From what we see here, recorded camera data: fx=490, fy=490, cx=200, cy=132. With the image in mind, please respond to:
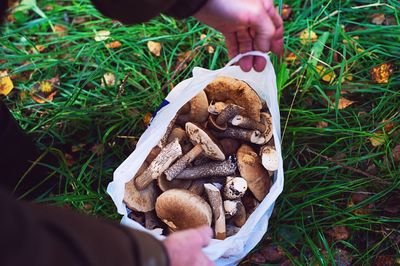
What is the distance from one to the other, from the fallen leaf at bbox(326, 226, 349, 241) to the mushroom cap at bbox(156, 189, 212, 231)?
1.88ft

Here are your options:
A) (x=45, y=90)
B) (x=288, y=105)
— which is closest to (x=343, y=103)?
(x=288, y=105)

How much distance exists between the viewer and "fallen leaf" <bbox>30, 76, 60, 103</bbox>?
243 centimetres

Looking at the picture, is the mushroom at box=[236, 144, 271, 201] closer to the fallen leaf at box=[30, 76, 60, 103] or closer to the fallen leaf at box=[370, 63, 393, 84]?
the fallen leaf at box=[370, 63, 393, 84]

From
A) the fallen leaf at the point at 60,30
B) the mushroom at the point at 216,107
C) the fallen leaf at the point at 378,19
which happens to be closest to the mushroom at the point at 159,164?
the mushroom at the point at 216,107

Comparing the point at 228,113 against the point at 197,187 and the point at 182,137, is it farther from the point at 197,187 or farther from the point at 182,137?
the point at 197,187

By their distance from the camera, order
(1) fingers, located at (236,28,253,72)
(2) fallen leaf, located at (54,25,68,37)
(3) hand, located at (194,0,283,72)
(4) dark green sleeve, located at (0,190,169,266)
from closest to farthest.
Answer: (4) dark green sleeve, located at (0,190,169,266)
(3) hand, located at (194,0,283,72)
(1) fingers, located at (236,28,253,72)
(2) fallen leaf, located at (54,25,68,37)

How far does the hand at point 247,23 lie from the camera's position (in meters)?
1.58

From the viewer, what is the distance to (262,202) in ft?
5.97

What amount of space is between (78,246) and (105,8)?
775 millimetres

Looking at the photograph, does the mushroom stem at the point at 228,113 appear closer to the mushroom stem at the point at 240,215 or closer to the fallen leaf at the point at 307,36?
the mushroom stem at the point at 240,215

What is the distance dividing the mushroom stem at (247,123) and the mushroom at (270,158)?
0.39 ft

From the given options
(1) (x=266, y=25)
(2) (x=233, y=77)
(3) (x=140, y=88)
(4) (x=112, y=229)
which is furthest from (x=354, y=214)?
A: (4) (x=112, y=229)

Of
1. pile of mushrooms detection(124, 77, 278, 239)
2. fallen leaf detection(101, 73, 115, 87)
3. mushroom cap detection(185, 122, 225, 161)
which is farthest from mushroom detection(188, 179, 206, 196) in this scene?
fallen leaf detection(101, 73, 115, 87)

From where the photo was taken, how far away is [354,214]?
81.4 inches
